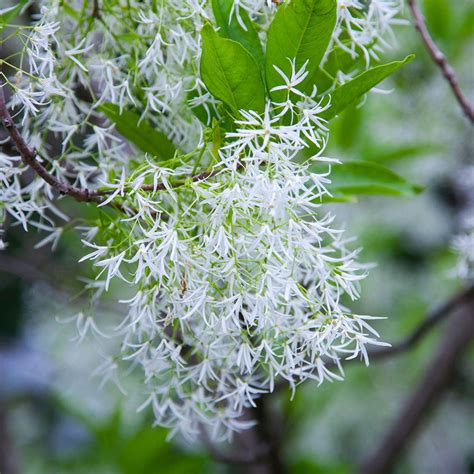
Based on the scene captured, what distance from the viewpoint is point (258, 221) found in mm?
545

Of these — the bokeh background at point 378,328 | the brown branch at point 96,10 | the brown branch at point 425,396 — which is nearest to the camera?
the brown branch at point 96,10

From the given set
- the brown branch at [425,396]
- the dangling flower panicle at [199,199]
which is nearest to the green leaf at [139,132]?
the dangling flower panicle at [199,199]

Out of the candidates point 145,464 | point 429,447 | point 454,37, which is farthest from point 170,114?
point 429,447

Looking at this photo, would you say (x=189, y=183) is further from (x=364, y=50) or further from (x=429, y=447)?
(x=429, y=447)

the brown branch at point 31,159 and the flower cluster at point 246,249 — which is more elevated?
the brown branch at point 31,159

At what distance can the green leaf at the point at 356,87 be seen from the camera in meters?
0.60

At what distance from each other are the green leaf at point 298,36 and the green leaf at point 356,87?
31mm

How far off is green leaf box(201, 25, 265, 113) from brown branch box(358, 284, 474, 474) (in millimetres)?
1020

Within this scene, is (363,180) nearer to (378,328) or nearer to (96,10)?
(96,10)

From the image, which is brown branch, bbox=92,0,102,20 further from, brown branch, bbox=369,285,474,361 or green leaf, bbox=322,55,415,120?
brown branch, bbox=369,285,474,361

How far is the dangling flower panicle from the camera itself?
21.9 inches

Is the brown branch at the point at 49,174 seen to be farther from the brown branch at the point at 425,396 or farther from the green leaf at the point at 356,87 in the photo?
the brown branch at the point at 425,396

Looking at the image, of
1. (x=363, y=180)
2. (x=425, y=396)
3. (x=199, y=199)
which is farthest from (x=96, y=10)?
(x=425, y=396)

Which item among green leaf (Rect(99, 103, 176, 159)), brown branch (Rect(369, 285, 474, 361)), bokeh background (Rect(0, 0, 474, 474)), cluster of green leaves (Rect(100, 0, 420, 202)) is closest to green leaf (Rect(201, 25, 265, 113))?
cluster of green leaves (Rect(100, 0, 420, 202))
